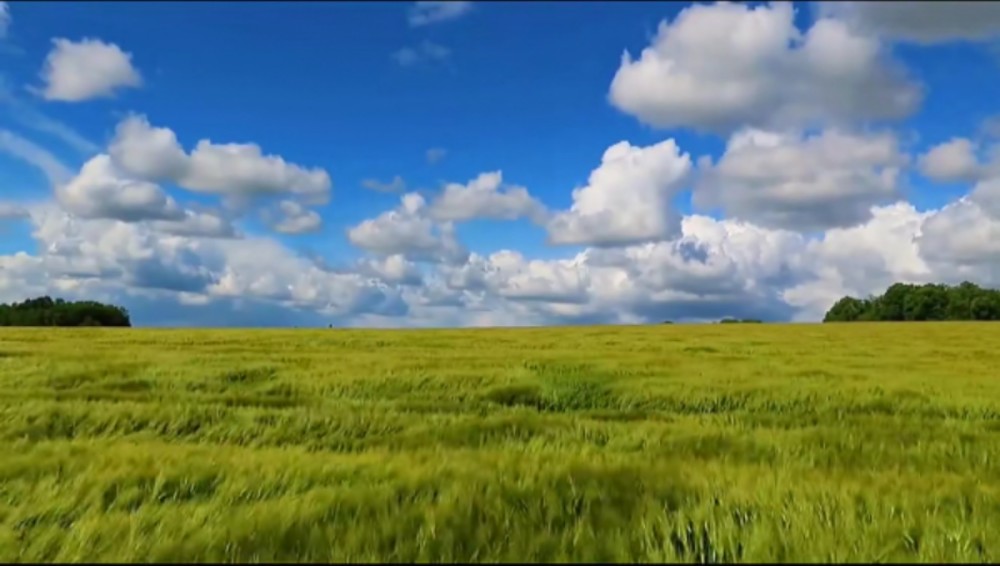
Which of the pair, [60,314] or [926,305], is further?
[926,305]

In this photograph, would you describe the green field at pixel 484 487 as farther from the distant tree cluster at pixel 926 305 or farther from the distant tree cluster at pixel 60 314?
the distant tree cluster at pixel 926 305

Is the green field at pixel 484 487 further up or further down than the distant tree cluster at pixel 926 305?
further down

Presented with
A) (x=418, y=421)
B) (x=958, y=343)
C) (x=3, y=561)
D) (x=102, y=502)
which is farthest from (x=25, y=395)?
(x=958, y=343)

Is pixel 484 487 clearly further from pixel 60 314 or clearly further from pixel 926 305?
pixel 926 305

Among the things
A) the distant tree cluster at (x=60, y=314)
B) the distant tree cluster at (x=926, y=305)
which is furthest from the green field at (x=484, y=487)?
the distant tree cluster at (x=926, y=305)

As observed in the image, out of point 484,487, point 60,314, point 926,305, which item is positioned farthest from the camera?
point 926,305

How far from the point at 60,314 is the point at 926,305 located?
325 feet

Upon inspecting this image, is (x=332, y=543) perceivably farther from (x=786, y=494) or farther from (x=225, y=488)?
(x=786, y=494)

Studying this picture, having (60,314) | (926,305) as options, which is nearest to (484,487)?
(60,314)

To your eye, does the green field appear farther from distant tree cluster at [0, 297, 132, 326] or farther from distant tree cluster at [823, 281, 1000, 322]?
distant tree cluster at [823, 281, 1000, 322]

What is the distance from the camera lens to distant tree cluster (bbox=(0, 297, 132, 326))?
77.2 m

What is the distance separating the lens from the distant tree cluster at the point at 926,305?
91.4 meters

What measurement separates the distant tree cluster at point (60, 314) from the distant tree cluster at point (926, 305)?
8562 cm

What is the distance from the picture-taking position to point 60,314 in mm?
80000
